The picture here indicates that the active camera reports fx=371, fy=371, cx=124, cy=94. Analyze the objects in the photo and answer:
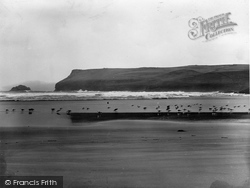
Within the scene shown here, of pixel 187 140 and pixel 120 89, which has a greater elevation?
pixel 120 89

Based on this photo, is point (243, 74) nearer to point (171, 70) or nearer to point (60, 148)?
point (171, 70)

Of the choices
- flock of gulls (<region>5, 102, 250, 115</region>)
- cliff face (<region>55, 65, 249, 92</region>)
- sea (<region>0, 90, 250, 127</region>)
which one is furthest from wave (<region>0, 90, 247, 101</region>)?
flock of gulls (<region>5, 102, 250, 115</region>)

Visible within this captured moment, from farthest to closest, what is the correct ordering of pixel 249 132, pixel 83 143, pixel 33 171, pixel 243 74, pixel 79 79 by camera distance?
pixel 79 79
pixel 243 74
pixel 249 132
pixel 83 143
pixel 33 171

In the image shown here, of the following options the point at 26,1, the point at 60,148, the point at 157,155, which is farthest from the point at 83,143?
the point at 26,1

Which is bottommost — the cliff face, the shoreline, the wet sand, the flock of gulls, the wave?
the wet sand

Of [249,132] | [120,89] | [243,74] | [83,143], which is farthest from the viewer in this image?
[120,89]

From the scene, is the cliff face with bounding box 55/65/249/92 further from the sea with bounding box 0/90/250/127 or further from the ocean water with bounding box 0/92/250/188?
the ocean water with bounding box 0/92/250/188

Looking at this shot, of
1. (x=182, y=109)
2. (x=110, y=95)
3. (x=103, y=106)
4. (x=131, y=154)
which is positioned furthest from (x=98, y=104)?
(x=131, y=154)

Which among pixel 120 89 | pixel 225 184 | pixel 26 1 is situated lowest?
pixel 225 184
